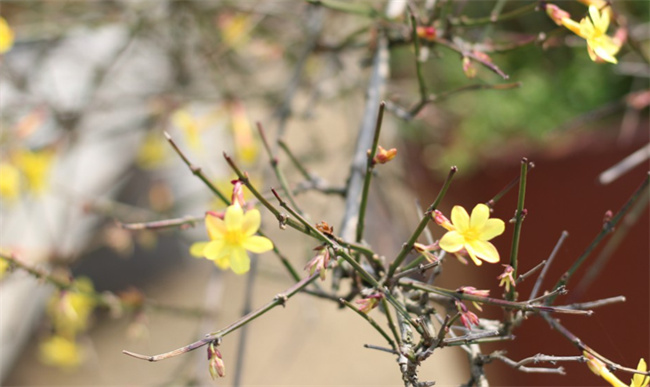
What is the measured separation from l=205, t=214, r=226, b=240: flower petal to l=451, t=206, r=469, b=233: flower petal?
0.61 feet

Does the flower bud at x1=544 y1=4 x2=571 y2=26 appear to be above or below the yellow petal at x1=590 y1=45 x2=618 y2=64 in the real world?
above

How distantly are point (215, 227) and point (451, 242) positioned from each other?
0.19m

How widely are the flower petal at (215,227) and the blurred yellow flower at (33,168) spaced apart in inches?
38.1

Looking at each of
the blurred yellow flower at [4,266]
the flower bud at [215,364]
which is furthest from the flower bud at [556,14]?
the blurred yellow flower at [4,266]

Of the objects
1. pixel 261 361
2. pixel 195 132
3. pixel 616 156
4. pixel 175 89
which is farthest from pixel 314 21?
pixel 261 361

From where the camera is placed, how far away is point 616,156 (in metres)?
1.48

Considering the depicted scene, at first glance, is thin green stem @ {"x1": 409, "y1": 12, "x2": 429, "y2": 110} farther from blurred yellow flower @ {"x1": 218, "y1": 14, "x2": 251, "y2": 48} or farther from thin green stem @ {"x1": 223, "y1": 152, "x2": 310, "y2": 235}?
blurred yellow flower @ {"x1": 218, "y1": 14, "x2": 251, "y2": 48}

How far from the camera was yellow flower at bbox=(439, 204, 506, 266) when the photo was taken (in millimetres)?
482

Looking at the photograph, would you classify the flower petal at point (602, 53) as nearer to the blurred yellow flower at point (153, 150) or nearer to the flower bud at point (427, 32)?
the flower bud at point (427, 32)

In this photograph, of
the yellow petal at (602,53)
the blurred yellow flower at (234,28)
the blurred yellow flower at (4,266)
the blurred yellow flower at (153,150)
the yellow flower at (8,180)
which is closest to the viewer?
the yellow petal at (602,53)

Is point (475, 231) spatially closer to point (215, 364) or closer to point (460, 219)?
point (460, 219)

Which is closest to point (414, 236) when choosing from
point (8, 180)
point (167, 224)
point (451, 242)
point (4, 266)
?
point (451, 242)

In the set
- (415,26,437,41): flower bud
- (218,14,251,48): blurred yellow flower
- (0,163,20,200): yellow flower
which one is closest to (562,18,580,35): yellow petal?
(415,26,437,41): flower bud

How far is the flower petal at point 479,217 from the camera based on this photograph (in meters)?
0.48
